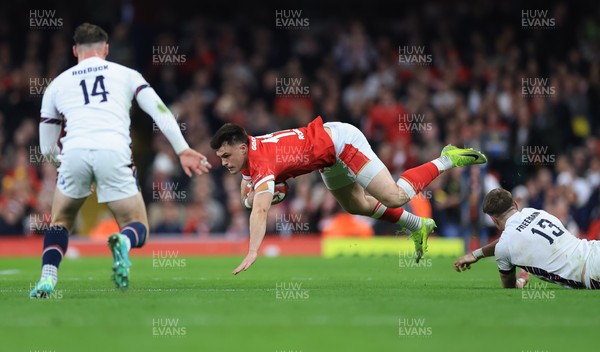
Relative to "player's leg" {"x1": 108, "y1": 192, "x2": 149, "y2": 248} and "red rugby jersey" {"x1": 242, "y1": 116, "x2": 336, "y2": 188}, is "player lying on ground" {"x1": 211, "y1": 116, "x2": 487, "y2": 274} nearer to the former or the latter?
"red rugby jersey" {"x1": 242, "y1": 116, "x2": 336, "y2": 188}

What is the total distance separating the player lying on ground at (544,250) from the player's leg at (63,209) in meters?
3.91

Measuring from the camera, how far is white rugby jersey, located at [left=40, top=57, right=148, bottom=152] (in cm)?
939

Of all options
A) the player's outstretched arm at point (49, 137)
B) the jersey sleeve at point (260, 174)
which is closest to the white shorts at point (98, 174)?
the player's outstretched arm at point (49, 137)

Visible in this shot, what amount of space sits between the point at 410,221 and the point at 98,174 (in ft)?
13.2

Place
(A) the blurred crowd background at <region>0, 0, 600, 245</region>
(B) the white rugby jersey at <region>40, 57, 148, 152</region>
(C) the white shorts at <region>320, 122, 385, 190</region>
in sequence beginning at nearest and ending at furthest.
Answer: (B) the white rugby jersey at <region>40, 57, 148, 152</region> → (C) the white shorts at <region>320, 122, 385, 190</region> → (A) the blurred crowd background at <region>0, 0, 600, 245</region>

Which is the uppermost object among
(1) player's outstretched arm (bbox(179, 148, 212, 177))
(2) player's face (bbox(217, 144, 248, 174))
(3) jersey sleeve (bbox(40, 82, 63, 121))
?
(3) jersey sleeve (bbox(40, 82, 63, 121))

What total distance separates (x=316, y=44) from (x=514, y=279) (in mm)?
14908

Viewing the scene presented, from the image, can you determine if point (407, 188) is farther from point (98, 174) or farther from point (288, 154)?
point (98, 174)

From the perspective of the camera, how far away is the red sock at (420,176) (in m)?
11.4

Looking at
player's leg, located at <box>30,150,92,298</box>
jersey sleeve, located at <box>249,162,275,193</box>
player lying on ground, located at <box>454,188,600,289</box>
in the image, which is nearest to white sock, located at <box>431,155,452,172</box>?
player lying on ground, located at <box>454,188,600,289</box>

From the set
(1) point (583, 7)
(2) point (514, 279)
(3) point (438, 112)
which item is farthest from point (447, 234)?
(2) point (514, 279)

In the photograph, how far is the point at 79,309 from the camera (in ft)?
28.0

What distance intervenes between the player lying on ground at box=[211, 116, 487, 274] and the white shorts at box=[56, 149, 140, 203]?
1.30 m

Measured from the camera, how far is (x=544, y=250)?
9.95m
